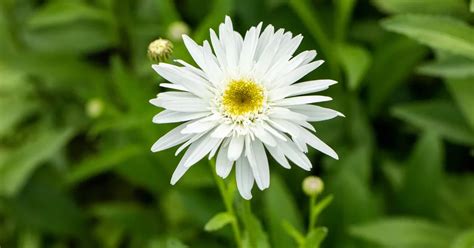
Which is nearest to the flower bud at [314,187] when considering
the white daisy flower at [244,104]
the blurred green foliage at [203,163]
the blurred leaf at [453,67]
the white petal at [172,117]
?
the white daisy flower at [244,104]

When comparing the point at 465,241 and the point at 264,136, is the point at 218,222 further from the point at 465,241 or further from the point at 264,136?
the point at 465,241

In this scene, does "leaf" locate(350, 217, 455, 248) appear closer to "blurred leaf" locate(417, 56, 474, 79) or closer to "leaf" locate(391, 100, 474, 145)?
"leaf" locate(391, 100, 474, 145)

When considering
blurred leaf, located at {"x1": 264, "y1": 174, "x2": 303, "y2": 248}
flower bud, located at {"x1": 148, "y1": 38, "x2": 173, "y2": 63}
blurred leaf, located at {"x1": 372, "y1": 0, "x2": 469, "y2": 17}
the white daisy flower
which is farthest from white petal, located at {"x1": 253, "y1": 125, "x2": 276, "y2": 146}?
blurred leaf, located at {"x1": 372, "y1": 0, "x2": 469, "y2": 17}

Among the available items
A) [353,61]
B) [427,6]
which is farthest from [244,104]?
Result: [427,6]

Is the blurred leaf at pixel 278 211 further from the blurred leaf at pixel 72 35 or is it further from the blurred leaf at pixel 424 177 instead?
the blurred leaf at pixel 72 35

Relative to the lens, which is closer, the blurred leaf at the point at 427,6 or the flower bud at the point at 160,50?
the flower bud at the point at 160,50
